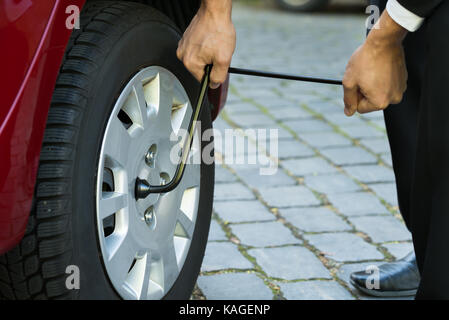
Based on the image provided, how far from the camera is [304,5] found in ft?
32.6

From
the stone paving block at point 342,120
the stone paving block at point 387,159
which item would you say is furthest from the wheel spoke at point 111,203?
the stone paving block at point 342,120

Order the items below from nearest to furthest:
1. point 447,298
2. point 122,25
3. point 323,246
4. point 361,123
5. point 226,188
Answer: point 447,298, point 122,25, point 323,246, point 226,188, point 361,123

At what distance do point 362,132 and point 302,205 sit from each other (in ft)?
4.43

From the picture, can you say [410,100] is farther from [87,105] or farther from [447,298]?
[87,105]

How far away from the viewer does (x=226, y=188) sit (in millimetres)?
3824

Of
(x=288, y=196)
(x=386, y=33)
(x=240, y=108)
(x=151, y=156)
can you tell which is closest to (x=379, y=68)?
(x=386, y=33)

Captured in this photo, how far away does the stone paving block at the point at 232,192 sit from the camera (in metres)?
3.70

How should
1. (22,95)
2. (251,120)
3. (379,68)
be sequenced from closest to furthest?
1. (22,95)
2. (379,68)
3. (251,120)

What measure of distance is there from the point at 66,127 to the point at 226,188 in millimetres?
2097

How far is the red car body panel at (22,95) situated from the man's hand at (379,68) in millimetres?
728

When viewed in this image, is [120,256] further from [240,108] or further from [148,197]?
[240,108]

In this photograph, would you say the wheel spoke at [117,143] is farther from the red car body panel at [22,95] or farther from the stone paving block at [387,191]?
the stone paving block at [387,191]

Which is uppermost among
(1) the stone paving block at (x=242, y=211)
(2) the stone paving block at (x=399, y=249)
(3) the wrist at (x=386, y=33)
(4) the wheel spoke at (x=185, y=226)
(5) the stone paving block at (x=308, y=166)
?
(3) the wrist at (x=386, y=33)
